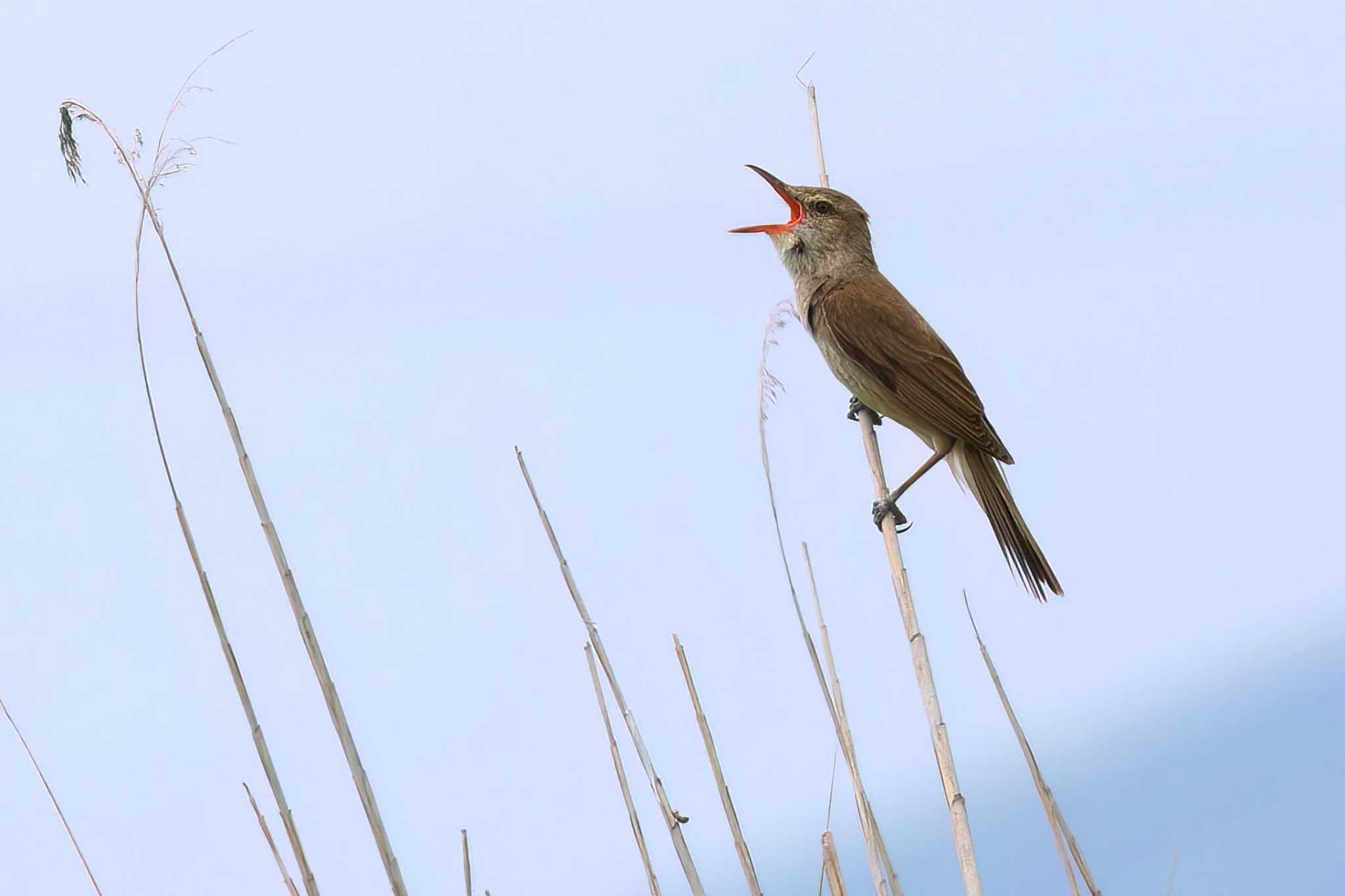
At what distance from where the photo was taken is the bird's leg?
3131mm

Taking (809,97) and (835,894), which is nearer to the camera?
(835,894)

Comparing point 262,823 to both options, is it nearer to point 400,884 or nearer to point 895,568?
point 400,884

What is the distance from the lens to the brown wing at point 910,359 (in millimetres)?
3688

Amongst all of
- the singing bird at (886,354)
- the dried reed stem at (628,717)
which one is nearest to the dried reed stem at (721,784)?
the dried reed stem at (628,717)

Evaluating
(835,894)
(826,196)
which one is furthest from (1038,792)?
(826,196)

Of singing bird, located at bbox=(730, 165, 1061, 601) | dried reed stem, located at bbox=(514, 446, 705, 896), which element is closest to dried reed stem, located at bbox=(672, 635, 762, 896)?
dried reed stem, located at bbox=(514, 446, 705, 896)

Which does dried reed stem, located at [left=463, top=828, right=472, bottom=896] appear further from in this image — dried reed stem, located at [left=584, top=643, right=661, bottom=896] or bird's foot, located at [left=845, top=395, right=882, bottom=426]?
bird's foot, located at [left=845, top=395, right=882, bottom=426]

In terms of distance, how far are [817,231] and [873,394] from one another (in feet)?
1.99

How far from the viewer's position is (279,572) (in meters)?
2.24

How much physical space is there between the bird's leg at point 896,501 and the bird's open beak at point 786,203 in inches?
34.7

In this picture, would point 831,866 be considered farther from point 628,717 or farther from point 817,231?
point 817,231

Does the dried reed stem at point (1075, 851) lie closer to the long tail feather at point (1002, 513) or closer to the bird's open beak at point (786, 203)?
the long tail feather at point (1002, 513)

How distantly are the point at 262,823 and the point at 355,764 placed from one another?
28 centimetres

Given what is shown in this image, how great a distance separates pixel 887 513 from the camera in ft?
9.65
